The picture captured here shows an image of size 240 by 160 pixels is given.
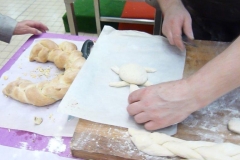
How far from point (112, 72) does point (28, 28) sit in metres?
0.52

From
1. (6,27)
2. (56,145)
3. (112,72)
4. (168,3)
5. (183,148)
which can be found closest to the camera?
(183,148)

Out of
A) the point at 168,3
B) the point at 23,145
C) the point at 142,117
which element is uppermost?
the point at 168,3

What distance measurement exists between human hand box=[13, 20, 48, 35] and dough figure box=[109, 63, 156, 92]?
542mm

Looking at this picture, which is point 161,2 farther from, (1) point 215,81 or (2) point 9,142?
(2) point 9,142

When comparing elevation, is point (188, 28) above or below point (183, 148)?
above

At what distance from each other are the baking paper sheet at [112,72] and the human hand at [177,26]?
49mm

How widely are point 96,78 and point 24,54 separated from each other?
0.43 m

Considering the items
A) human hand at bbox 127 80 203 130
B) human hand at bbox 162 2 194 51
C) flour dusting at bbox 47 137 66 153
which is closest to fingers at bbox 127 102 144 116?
human hand at bbox 127 80 203 130

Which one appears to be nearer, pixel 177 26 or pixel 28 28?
pixel 177 26

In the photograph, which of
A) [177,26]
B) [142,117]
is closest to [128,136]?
[142,117]

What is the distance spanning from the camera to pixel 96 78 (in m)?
0.77

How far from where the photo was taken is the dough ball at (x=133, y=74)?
0.75 meters

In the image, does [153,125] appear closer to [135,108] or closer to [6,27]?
[135,108]

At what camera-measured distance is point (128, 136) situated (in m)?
0.63
